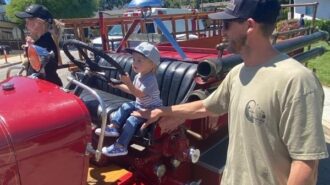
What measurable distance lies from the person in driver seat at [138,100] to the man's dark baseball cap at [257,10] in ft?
3.96

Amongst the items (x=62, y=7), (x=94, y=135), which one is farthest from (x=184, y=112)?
(x=62, y=7)

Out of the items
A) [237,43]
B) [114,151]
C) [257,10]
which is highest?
[257,10]

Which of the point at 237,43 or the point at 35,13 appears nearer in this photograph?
the point at 237,43

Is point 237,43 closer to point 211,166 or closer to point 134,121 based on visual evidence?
point 134,121

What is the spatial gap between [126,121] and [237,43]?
138 cm

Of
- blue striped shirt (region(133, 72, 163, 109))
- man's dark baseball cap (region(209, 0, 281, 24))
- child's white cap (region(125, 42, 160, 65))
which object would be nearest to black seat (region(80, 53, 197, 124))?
blue striped shirt (region(133, 72, 163, 109))

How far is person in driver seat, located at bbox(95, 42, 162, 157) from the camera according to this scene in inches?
109

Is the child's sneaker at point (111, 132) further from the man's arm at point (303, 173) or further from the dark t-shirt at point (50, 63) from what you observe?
the man's arm at point (303, 173)

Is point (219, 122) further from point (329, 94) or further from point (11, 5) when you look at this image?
point (11, 5)

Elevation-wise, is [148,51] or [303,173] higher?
[148,51]

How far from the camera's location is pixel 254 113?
5.31ft

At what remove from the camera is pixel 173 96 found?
3.46 metres

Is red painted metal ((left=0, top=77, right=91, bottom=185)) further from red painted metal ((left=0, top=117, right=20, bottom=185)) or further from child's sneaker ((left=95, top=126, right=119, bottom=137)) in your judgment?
child's sneaker ((left=95, top=126, right=119, bottom=137))

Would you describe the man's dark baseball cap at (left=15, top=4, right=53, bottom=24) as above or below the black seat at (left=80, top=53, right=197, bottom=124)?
above
